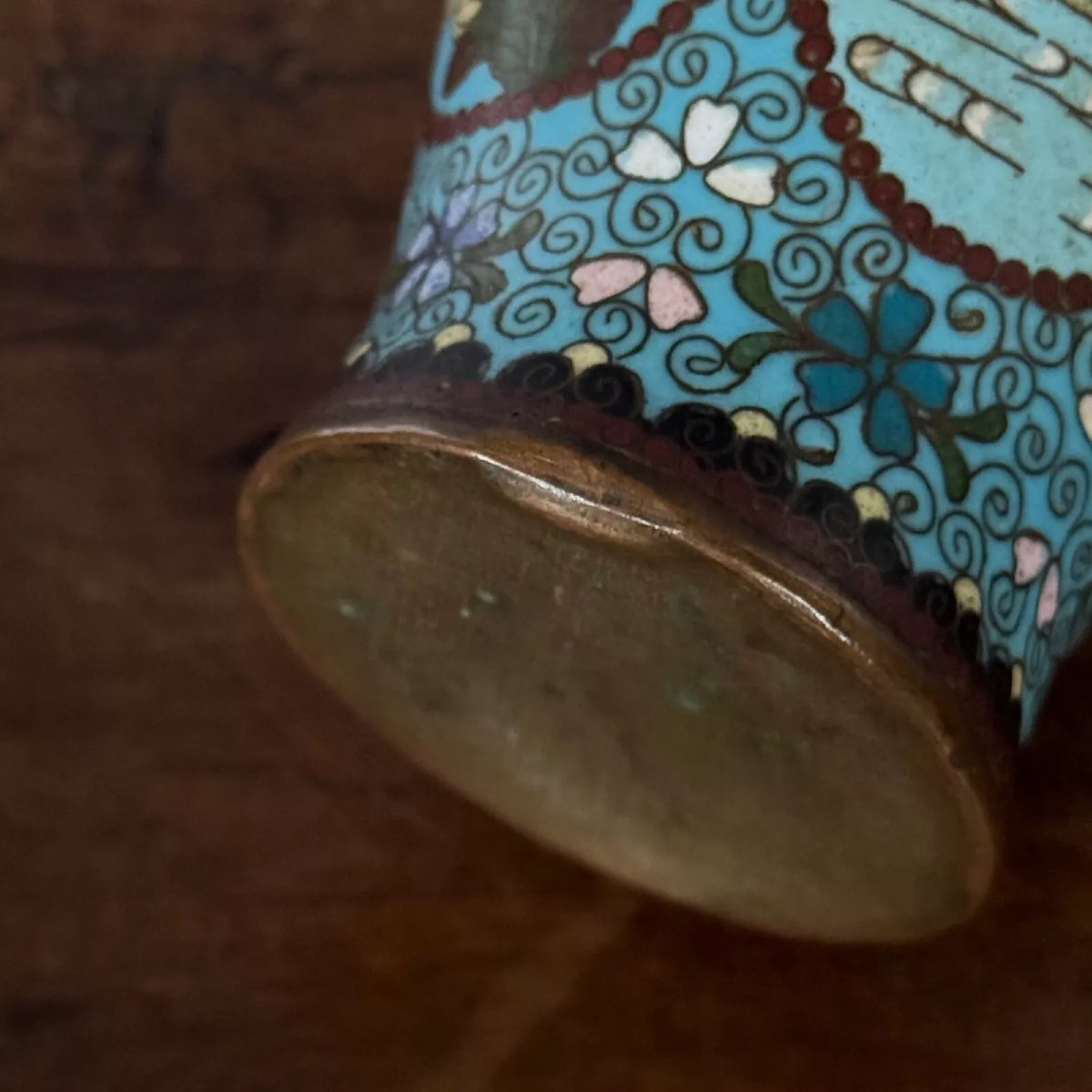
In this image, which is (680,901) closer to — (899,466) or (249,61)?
(899,466)

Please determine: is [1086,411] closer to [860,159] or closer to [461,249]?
[860,159]

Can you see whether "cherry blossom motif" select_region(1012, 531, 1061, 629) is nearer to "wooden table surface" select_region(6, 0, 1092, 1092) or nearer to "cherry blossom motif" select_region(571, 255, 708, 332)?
"cherry blossom motif" select_region(571, 255, 708, 332)

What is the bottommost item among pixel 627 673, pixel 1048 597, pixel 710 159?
pixel 627 673

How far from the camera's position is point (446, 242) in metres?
0.51

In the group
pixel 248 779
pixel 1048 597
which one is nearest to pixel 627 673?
pixel 1048 597

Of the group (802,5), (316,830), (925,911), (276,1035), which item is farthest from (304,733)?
(802,5)

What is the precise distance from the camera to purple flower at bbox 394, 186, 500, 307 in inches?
19.5

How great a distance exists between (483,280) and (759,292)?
9cm

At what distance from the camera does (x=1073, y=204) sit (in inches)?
18.3

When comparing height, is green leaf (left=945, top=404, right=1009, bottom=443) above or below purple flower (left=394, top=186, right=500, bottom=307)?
above

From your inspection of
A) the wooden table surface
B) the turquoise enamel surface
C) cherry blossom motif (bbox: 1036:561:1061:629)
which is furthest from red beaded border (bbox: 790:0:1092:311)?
the wooden table surface

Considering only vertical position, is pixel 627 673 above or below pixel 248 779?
A: above

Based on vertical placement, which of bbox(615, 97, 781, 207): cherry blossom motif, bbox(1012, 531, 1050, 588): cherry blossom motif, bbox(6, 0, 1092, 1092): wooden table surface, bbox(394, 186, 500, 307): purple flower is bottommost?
bbox(6, 0, 1092, 1092): wooden table surface

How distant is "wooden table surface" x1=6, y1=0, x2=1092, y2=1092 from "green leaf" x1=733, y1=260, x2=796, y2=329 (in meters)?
0.39
